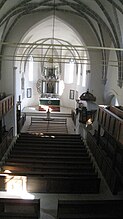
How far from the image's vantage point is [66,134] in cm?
1725

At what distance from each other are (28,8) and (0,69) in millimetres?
5375

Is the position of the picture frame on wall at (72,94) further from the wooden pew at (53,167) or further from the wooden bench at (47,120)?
the wooden pew at (53,167)

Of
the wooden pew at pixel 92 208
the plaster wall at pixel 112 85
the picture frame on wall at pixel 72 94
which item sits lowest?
the wooden pew at pixel 92 208

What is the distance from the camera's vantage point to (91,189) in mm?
9453

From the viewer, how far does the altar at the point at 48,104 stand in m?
28.0

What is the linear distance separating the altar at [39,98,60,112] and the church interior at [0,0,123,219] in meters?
1.88

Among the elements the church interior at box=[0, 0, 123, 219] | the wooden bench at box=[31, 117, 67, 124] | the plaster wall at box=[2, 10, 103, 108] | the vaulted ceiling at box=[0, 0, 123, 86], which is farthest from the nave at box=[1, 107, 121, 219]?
the wooden bench at box=[31, 117, 67, 124]

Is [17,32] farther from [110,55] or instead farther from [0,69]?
[110,55]

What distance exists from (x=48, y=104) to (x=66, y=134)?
38.3ft

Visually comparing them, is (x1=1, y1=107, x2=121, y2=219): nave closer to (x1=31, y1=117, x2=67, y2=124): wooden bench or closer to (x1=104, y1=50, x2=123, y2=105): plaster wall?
(x1=104, y1=50, x2=123, y2=105): plaster wall

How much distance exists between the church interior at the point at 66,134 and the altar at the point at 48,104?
74.1 inches

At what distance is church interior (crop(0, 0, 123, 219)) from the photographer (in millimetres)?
7957

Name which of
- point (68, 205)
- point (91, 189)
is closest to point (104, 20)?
point (91, 189)

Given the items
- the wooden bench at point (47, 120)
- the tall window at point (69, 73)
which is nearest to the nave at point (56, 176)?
the wooden bench at point (47, 120)
